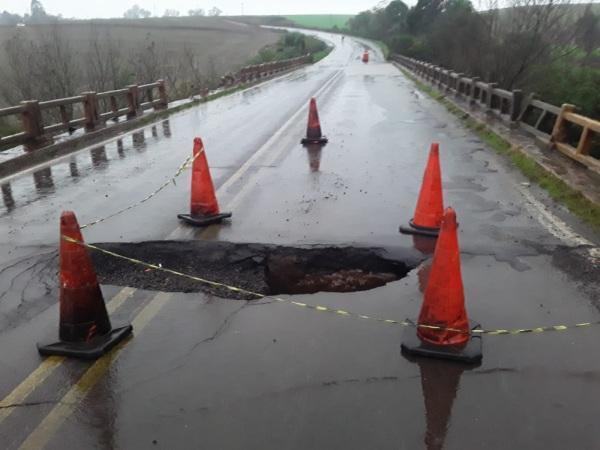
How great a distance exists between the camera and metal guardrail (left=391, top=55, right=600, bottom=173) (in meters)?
8.77

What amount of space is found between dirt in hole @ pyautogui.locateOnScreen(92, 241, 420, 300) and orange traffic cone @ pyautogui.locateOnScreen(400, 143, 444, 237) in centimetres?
62

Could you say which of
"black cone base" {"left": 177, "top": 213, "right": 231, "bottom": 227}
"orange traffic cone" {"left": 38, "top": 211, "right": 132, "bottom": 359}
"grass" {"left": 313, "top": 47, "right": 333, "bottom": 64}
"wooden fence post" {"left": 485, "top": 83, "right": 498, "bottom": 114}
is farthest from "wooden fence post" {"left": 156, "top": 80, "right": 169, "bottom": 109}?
"grass" {"left": 313, "top": 47, "right": 333, "bottom": 64}

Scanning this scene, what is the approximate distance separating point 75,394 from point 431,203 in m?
4.15

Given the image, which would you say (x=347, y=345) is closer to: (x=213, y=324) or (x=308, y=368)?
(x=308, y=368)

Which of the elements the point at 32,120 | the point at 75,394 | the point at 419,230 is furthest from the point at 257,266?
the point at 32,120

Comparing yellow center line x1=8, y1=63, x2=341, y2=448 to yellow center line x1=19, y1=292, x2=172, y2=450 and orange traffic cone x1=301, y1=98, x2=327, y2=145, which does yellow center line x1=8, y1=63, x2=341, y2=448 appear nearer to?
yellow center line x1=19, y1=292, x2=172, y2=450

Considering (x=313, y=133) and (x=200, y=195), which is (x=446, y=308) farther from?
(x=313, y=133)

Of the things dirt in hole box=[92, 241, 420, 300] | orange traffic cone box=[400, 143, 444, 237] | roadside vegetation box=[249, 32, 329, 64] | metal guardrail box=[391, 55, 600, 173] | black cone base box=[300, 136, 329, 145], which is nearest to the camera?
dirt in hole box=[92, 241, 420, 300]

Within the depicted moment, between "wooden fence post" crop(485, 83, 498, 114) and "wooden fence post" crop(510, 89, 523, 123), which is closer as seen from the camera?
"wooden fence post" crop(510, 89, 523, 123)

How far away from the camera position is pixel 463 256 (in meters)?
5.53

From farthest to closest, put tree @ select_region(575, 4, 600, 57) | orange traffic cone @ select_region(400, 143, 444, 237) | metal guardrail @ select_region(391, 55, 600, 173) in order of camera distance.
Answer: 1. tree @ select_region(575, 4, 600, 57)
2. metal guardrail @ select_region(391, 55, 600, 173)
3. orange traffic cone @ select_region(400, 143, 444, 237)

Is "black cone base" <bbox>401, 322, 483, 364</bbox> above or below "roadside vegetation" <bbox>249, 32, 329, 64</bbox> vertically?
above

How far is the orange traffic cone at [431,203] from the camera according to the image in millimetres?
6059

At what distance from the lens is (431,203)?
243 inches
